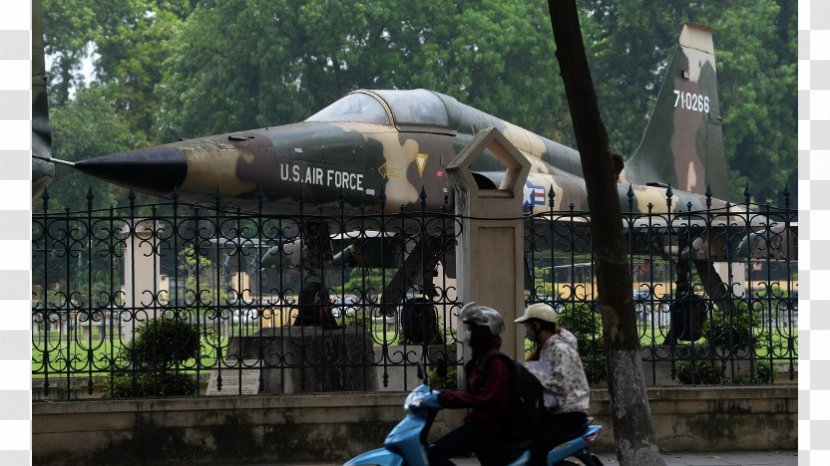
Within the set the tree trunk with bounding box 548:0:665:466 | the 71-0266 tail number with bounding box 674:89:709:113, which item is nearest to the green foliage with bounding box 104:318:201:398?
the tree trunk with bounding box 548:0:665:466

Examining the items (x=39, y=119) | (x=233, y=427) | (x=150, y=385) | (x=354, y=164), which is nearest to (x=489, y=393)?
(x=39, y=119)

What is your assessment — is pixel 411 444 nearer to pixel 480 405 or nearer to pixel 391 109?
pixel 480 405

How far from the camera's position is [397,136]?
18.9 m

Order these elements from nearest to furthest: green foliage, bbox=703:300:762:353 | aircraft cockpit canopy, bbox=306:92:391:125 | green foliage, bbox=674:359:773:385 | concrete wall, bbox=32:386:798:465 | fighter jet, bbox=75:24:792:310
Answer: concrete wall, bbox=32:386:798:465, green foliage, bbox=674:359:773:385, fighter jet, bbox=75:24:792:310, green foliage, bbox=703:300:762:353, aircraft cockpit canopy, bbox=306:92:391:125

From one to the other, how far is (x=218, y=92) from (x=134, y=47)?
381 inches

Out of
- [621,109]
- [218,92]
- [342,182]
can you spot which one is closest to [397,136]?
[342,182]

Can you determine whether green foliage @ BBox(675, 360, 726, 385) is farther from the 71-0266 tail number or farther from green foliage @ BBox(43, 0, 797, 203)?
green foliage @ BBox(43, 0, 797, 203)

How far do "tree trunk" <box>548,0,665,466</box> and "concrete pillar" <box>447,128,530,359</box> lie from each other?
2856mm

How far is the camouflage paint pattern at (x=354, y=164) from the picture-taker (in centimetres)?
1545

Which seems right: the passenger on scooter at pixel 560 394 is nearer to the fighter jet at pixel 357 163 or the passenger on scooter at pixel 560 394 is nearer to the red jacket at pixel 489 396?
the red jacket at pixel 489 396

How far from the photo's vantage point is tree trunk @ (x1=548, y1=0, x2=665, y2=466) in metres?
11.0

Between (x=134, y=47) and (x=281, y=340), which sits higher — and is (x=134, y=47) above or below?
above

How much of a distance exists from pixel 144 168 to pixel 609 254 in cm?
617

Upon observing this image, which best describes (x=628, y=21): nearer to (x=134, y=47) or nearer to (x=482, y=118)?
(x=134, y=47)
